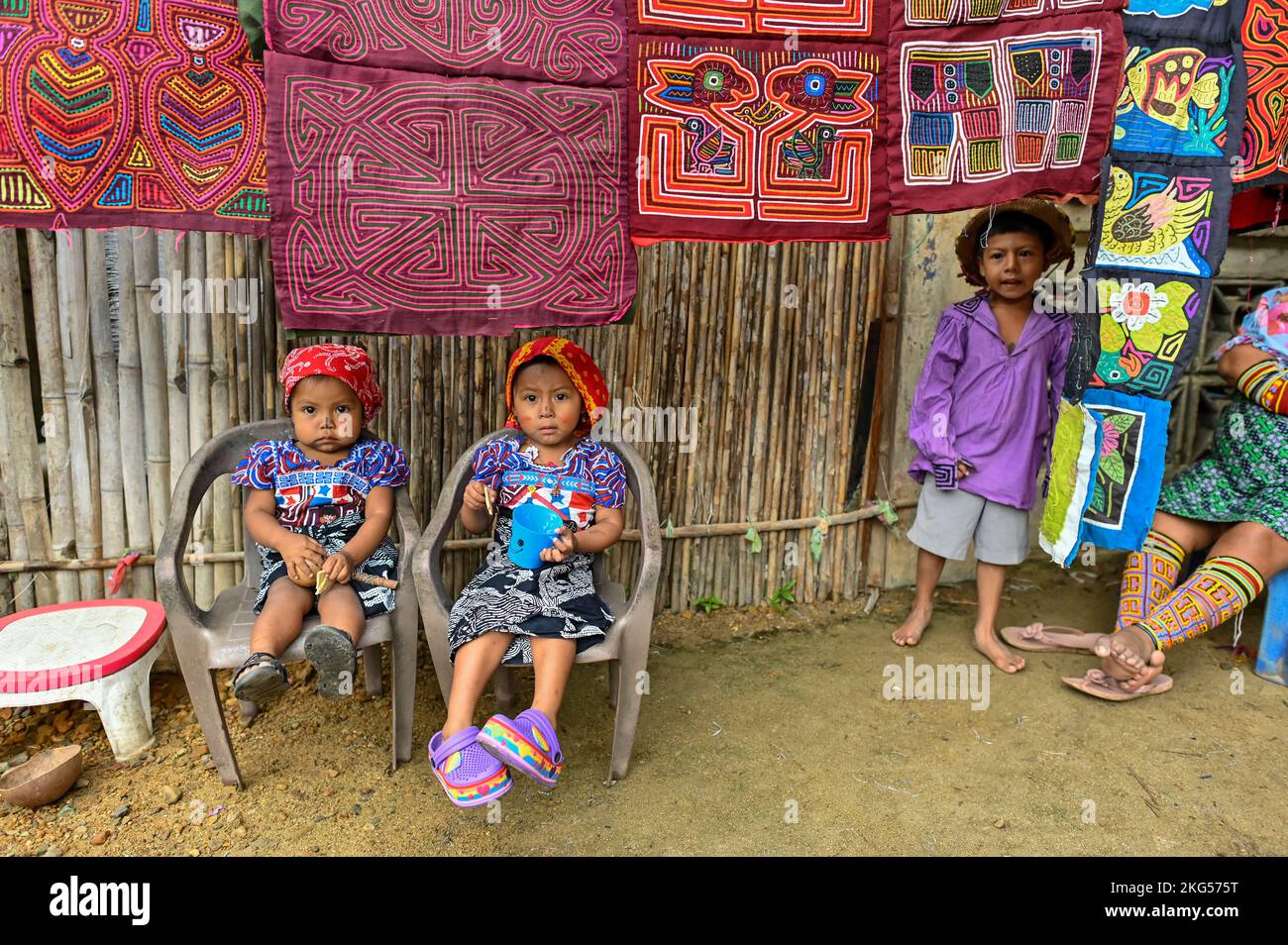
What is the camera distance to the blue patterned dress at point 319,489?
9.29ft

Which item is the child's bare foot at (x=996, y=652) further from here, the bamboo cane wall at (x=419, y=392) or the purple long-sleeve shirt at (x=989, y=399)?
the bamboo cane wall at (x=419, y=392)

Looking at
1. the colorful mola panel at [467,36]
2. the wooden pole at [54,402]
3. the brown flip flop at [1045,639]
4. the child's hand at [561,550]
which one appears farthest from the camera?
the brown flip flop at [1045,639]

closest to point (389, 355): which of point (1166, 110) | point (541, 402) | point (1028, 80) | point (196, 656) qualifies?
point (541, 402)

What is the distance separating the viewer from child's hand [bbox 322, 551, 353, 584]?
2.63 metres

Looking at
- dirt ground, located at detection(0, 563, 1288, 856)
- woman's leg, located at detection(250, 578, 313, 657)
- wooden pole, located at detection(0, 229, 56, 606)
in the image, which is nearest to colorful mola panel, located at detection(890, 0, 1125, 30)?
dirt ground, located at detection(0, 563, 1288, 856)

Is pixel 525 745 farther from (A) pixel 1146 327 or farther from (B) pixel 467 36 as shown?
(A) pixel 1146 327

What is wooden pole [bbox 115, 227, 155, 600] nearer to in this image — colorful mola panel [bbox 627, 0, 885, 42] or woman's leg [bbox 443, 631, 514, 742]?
woman's leg [bbox 443, 631, 514, 742]

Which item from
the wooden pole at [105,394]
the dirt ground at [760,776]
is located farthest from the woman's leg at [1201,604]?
the wooden pole at [105,394]

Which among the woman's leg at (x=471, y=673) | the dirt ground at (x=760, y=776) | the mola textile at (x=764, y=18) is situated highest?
the mola textile at (x=764, y=18)

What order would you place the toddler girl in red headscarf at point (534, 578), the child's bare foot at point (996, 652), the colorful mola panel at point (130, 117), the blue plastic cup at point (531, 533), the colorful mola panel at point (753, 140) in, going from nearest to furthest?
the colorful mola panel at point (130, 117) < the toddler girl in red headscarf at point (534, 578) < the colorful mola panel at point (753, 140) < the blue plastic cup at point (531, 533) < the child's bare foot at point (996, 652)

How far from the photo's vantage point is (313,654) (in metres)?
2.43

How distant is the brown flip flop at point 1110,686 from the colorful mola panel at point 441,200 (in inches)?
96.2

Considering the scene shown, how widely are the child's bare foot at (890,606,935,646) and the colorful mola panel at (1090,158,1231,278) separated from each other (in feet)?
5.59

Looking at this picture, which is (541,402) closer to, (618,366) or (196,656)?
(618,366)
